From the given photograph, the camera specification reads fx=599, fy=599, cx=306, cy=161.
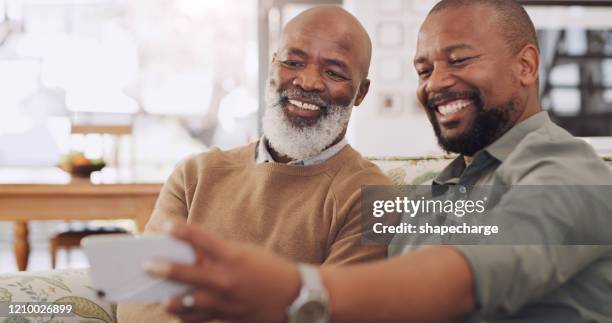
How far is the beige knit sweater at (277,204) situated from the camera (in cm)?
129

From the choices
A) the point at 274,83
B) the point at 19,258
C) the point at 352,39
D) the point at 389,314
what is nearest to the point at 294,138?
the point at 274,83

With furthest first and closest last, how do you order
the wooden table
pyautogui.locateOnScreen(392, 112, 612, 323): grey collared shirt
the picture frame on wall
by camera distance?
1. the picture frame on wall
2. the wooden table
3. pyautogui.locateOnScreen(392, 112, 612, 323): grey collared shirt

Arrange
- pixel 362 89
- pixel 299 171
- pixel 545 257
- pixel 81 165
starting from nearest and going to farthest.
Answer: pixel 545 257 < pixel 299 171 < pixel 362 89 < pixel 81 165

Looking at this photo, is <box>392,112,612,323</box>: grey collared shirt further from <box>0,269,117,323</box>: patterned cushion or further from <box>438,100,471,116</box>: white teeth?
<box>0,269,117,323</box>: patterned cushion

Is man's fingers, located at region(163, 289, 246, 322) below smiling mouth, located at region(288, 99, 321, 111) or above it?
below

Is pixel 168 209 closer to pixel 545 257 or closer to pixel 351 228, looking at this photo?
pixel 351 228

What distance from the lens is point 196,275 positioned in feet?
1.78

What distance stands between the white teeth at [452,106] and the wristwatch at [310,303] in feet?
2.10

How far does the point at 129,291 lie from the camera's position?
617 millimetres

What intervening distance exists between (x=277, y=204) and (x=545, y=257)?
737 millimetres

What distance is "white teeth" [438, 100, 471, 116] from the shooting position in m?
1.12

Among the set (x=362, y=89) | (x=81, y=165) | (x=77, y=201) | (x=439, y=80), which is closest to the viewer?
(x=439, y=80)

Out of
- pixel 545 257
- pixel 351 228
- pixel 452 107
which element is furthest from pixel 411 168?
pixel 545 257

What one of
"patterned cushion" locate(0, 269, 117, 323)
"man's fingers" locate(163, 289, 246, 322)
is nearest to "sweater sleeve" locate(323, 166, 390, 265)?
"patterned cushion" locate(0, 269, 117, 323)
